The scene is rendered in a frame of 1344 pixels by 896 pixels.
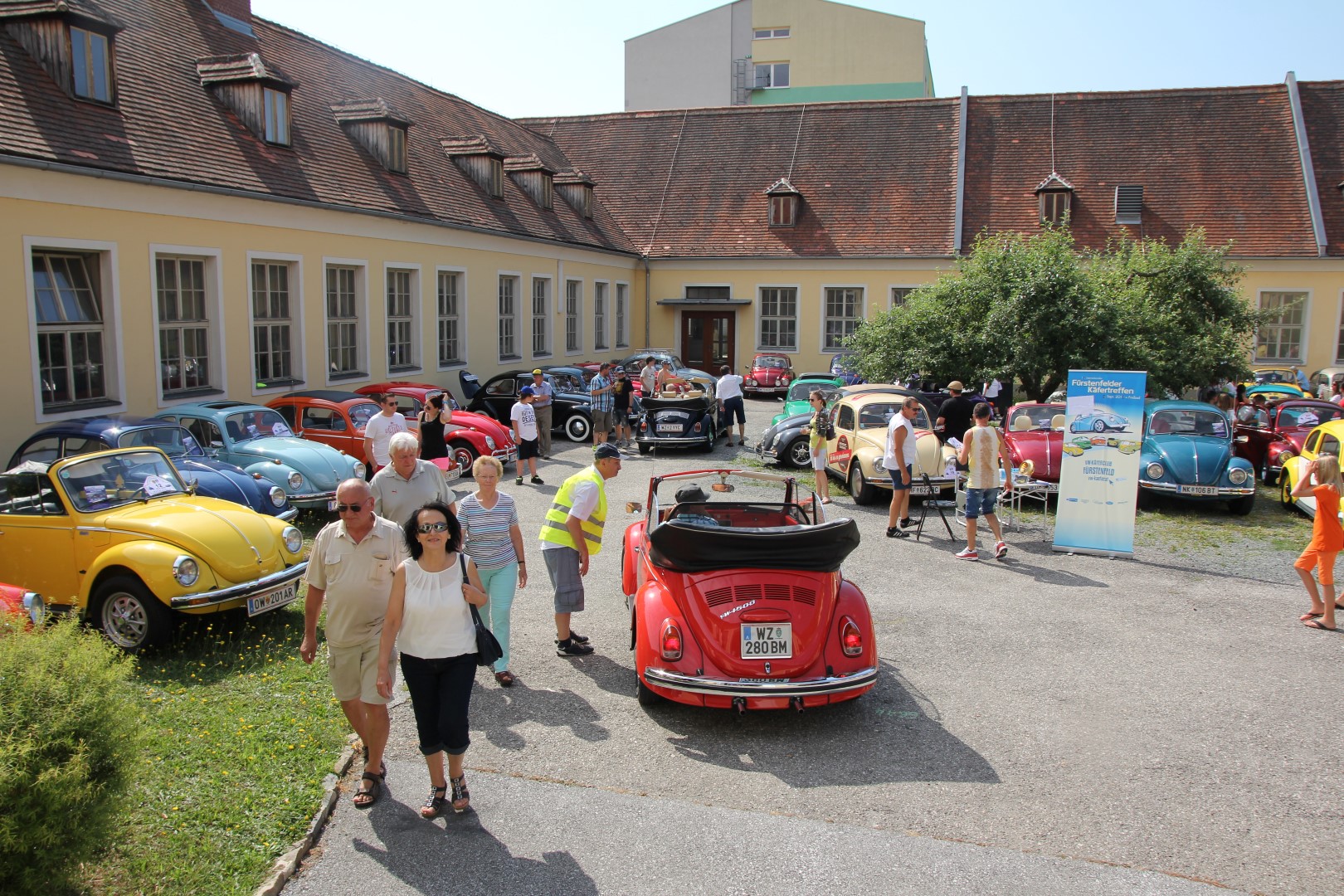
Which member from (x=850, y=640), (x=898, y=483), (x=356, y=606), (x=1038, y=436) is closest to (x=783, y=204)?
(x=1038, y=436)

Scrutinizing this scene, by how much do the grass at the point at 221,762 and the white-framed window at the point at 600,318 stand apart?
23297mm

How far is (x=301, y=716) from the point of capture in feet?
20.3

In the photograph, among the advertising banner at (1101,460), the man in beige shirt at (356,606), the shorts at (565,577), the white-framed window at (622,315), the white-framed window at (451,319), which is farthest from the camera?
the white-framed window at (622,315)

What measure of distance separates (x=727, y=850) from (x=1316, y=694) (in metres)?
5.02

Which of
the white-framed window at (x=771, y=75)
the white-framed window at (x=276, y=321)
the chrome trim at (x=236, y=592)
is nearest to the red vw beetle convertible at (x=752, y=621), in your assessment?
the chrome trim at (x=236, y=592)

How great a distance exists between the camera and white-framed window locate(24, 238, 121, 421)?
1252 cm

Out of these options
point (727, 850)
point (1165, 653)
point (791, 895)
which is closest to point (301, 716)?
point (727, 850)

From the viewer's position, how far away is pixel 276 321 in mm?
16844

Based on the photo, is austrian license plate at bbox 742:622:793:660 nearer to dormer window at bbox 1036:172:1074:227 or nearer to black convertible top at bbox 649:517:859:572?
black convertible top at bbox 649:517:859:572

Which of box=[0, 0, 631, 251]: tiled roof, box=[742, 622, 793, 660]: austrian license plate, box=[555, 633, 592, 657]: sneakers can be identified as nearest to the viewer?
box=[742, 622, 793, 660]: austrian license plate

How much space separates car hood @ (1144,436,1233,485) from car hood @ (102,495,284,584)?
12.0m

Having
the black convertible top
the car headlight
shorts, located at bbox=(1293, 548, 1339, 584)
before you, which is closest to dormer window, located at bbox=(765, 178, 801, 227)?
shorts, located at bbox=(1293, 548, 1339, 584)

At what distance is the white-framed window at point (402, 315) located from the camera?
66.1 feet

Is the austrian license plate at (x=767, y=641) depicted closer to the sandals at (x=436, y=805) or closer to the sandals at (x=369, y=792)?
the sandals at (x=436, y=805)
